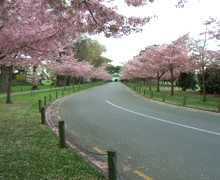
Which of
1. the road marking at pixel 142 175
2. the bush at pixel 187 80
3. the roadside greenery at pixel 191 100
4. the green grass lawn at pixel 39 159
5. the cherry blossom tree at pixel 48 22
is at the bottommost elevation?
the roadside greenery at pixel 191 100

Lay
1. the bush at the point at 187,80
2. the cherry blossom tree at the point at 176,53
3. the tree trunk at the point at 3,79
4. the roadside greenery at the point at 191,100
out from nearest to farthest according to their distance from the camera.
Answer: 1. the roadside greenery at the point at 191,100
2. the cherry blossom tree at the point at 176,53
3. the tree trunk at the point at 3,79
4. the bush at the point at 187,80

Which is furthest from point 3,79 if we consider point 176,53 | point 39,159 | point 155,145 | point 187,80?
point 155,145

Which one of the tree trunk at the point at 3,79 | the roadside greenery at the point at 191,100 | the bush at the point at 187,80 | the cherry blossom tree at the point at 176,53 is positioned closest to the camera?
→ the roadside greenery at the point at 191,100

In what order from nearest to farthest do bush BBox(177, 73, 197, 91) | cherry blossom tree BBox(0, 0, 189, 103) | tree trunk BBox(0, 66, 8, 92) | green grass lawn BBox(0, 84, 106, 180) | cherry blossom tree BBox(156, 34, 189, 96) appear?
green grass lawn BBox(0, 84, 106, 180), cherry blossom tree BBox(0, 0, 189, 103), cherry blossom tree BBox(156, 34, 189, 96), tree trunk BBox(0, 66, 8, 92), bush BBox(177, 73, 197, 91)

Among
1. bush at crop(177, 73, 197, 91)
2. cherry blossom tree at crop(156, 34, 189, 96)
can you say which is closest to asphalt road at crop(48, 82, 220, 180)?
cherry blossom tree at crop(156, 34, 189, 96)

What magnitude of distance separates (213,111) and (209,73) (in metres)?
18.0

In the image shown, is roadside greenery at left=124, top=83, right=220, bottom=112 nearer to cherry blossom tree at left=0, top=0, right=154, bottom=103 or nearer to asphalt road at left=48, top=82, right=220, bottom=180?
asphalt road at left=48, top=82, right=220, bottom=180

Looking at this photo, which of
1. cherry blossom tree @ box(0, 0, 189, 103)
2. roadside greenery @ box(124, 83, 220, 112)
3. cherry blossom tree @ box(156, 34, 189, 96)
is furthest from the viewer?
cherry blossom tree @ box(156, 34, 189, 96)

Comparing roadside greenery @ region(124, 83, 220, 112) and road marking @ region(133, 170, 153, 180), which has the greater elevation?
road marking @ region(133, 170, 153, 180)

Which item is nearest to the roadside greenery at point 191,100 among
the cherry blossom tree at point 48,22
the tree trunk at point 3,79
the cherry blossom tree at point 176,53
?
the cherry blossom tree at point 176,53

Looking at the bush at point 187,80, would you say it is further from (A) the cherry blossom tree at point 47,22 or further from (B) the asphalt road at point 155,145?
(A) the cherry blossom tree at point 47,22

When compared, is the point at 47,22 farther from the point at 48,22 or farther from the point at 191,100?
the point at 191,100

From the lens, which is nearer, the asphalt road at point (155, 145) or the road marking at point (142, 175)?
the road marking at point (142, 175)

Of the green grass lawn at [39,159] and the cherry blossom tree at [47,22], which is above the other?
the cherry blossom tree at [47,22]
